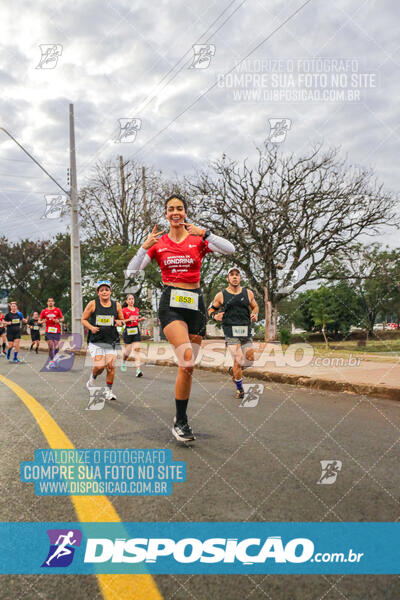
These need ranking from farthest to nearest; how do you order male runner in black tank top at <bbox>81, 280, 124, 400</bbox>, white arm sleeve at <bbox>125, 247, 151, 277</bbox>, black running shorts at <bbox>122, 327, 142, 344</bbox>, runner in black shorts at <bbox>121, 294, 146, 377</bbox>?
black running shorts at <bbox>122, 327, 142, 344</bbox>, runner in black shorts at <bbox>121, 294, 146, 377</bbox>, male runner in black tank top at <bbox>81, 280, 124, 400</bbox>, white arm sleeve at <bbox>125, 247, 151, 277</bbox>

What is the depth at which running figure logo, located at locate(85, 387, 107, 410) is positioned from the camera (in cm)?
649

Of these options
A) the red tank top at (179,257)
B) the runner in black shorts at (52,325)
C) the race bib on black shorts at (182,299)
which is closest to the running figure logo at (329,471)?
the race bib on black shorts at (182,299)

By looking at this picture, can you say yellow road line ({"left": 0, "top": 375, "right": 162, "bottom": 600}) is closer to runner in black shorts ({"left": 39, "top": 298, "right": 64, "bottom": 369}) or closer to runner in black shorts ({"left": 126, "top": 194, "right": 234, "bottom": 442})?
runner in black shorts ({"left": 126, "top": 194, "right": 234, "bottom": 442})

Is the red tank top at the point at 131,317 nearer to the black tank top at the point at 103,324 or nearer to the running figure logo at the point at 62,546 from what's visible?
the black tank top at the point at 103,324

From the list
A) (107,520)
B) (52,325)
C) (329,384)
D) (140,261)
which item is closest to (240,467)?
(107,520)

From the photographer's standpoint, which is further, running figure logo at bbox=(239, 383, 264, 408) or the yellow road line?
running figure logo at bbox=(239, 383, 264, 408)

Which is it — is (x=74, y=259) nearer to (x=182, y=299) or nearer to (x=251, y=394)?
(x=251, y=394)

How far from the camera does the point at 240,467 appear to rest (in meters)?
3.67

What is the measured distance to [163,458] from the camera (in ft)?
12.9

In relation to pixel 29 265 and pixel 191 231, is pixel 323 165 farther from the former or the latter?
pixel 29 265

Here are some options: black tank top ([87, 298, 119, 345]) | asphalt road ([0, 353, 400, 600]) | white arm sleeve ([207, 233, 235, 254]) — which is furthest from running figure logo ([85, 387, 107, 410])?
white arm sleeve ([207, 233, 235, 254])

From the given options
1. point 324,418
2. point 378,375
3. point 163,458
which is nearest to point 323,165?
point 378,375

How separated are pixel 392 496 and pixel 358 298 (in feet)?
188

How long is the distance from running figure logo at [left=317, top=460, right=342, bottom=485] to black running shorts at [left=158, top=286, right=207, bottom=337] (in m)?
1.72
